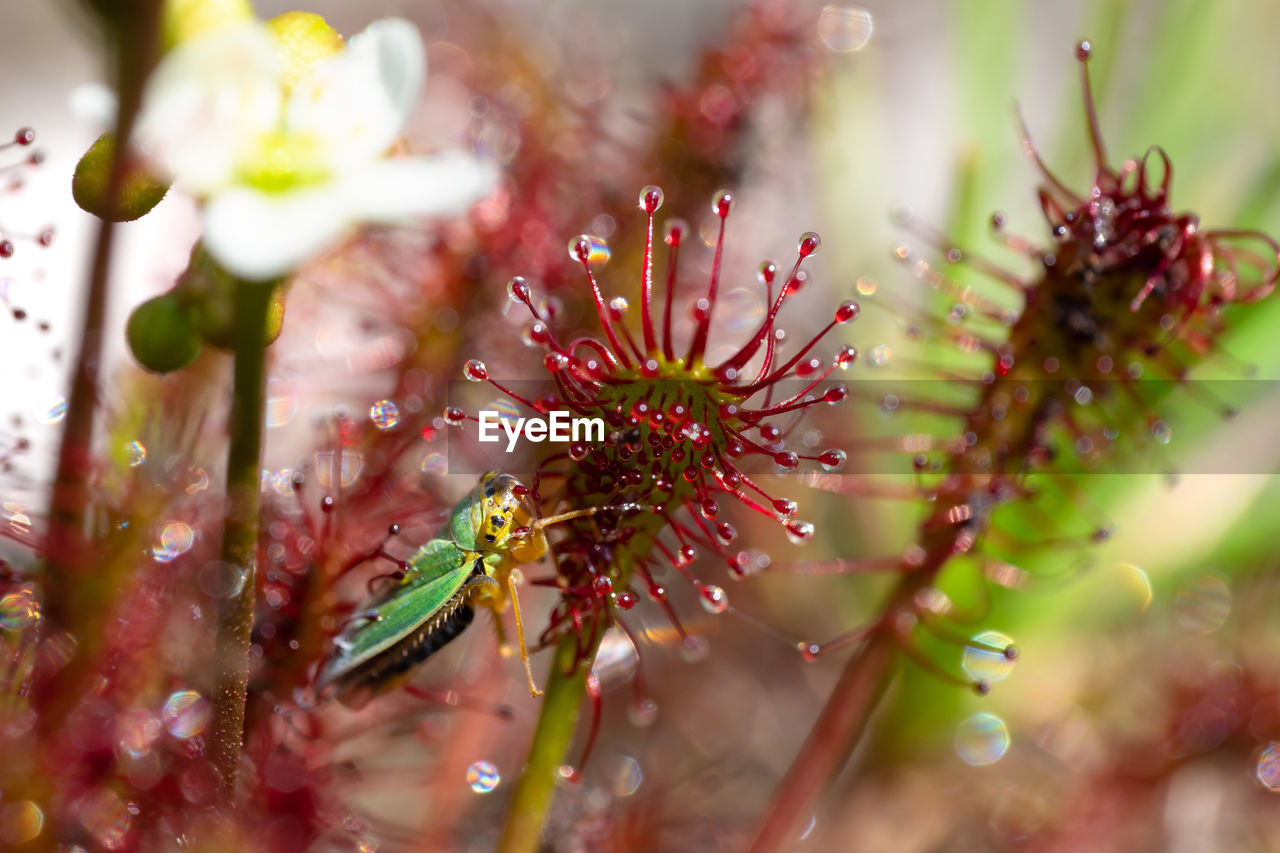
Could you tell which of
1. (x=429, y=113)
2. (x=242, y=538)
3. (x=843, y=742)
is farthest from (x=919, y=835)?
(x=429, y=113)

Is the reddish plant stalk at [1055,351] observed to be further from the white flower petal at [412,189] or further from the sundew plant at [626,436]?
the white flower petal at [412,189]

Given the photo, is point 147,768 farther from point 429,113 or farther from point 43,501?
point 429,113

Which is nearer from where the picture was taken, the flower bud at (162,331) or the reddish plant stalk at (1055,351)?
the flower bud at (162,331)

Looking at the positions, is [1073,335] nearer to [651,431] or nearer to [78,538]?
[651,431]

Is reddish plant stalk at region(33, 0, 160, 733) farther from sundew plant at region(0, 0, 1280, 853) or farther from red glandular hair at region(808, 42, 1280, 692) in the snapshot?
red glandular hair at region(808, 42, 1280, 692)

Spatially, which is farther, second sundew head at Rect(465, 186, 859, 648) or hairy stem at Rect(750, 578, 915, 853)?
hairy stem at Rect(750, 578, 915, 853)

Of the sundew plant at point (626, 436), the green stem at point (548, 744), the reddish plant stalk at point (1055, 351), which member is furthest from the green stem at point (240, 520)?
the reddish plant stalk at point (1055, 351)

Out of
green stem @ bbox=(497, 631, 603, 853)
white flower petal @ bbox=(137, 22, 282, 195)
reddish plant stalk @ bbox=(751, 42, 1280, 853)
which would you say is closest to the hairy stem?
reddish plant stalk @ bbox=(751, 42, 1280, 853)
